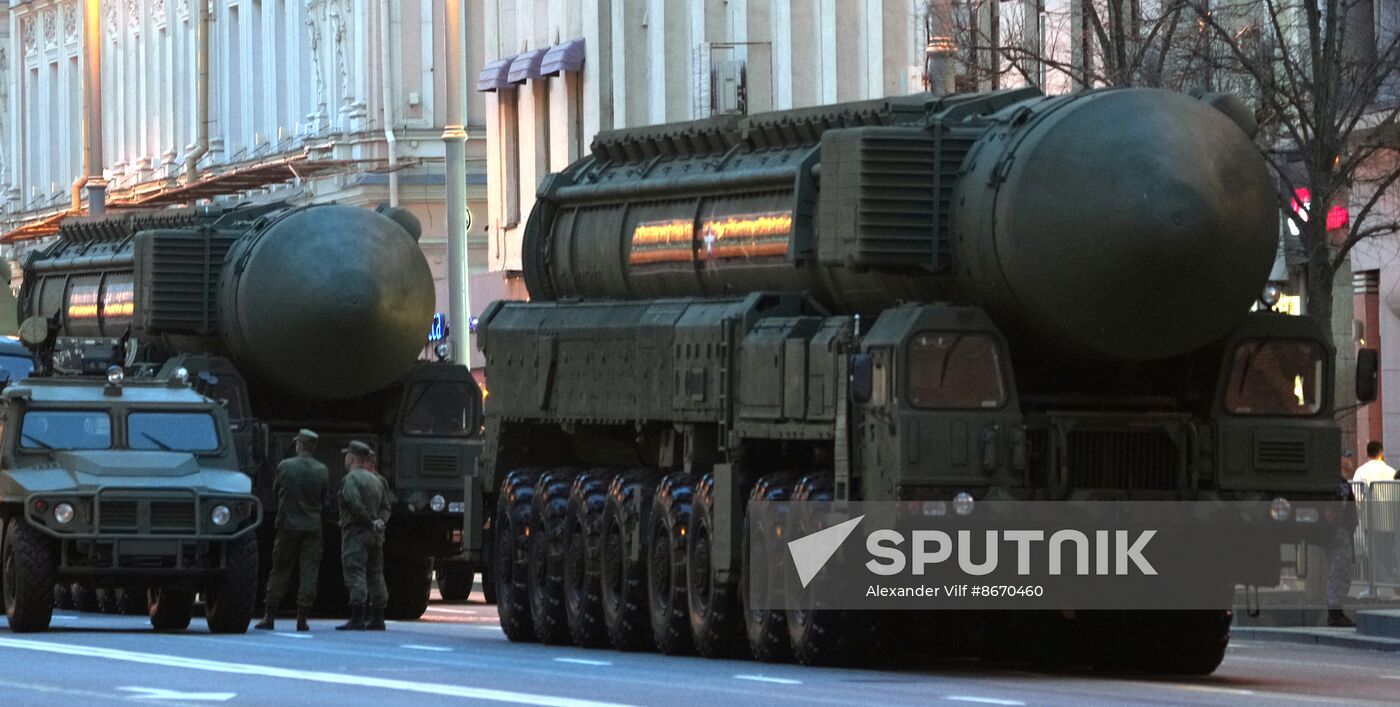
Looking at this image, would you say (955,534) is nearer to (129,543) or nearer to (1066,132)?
(1066,132)

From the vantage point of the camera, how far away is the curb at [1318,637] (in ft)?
→ 98.2

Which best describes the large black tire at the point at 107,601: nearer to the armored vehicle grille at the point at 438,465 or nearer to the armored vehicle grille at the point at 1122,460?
the armored vehicle grille at the point at 438,465

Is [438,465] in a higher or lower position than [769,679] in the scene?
higher

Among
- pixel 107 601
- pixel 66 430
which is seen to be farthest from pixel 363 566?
pixel 107 601

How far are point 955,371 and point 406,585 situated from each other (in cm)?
1338

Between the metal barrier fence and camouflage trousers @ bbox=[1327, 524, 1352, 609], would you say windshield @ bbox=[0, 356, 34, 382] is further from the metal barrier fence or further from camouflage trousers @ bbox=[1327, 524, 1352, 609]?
camouflage trousers @ bbox=[1327, 524, 1352, 609]

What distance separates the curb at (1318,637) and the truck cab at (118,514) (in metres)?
8.24

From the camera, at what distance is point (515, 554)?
96.9 ft

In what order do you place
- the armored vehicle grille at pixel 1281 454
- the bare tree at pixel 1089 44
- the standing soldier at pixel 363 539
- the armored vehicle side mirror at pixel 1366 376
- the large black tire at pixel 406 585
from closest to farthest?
the armored vehicle grille at pixel 1281 454 → the armored vehicle side mirror at pixel 1366 376 → the standing soldier at pixel 363 539 → the bare tree at pixel 1089 44 → the large black tire at pixel 406 585

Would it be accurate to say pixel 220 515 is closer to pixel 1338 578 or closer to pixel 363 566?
pixel 363 566

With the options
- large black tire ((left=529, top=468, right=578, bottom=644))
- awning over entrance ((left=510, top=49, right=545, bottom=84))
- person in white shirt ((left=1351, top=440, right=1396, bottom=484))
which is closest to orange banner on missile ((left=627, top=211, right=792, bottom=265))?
large black tire ((left=529, top=468, right=578, bottom=644))

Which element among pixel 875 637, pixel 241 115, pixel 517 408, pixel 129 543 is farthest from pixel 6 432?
pixel 241 115

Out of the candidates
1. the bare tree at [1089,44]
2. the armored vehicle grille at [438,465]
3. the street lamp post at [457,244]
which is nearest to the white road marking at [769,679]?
the bare tree at [1089,44]

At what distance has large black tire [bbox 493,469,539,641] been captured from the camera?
29.3 meters
